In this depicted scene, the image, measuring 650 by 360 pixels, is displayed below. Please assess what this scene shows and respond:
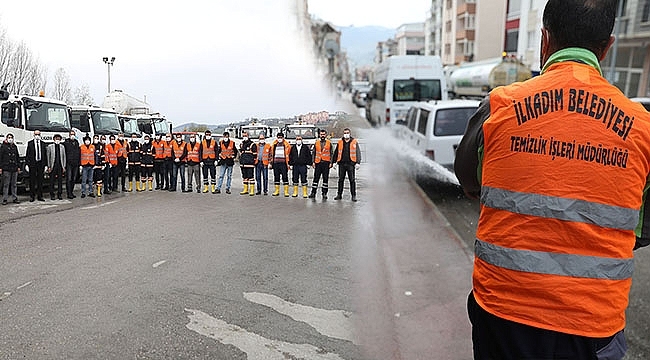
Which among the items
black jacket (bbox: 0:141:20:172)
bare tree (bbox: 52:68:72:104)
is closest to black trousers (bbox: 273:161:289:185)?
bare tree (bbox: 52:68:72:104)

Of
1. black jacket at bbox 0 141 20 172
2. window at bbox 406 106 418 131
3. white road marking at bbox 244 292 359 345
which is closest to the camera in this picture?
white road marking at bbox 244 292 359 345

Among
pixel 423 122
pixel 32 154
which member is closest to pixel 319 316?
pixel 32 154

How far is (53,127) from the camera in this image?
460 centimetres

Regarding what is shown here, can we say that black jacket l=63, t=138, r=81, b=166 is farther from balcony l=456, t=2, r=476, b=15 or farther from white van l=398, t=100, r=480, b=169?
balcony l=456, t=2, r=476, b=15

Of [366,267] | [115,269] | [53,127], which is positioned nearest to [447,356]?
[366,267]

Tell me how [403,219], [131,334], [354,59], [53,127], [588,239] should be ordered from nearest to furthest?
1. [588,239]
2. [131,334]
3. [354,59]
4. [53,127]
5. [403,219]

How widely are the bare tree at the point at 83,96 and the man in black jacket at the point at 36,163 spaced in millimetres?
1091

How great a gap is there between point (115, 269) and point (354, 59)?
2.50m

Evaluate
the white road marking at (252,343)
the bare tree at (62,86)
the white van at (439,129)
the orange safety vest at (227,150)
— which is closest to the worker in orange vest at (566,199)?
the white road marking at (252,343)

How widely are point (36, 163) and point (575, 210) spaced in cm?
472

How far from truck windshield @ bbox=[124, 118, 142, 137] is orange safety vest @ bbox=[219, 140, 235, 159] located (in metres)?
0.65

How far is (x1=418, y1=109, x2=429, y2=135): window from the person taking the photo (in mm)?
8495

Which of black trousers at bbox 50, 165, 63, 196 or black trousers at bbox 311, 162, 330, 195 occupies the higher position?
black trousers at bbox 311, 162, 330, 195

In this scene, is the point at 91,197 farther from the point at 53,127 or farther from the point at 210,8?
the point at 210,8
